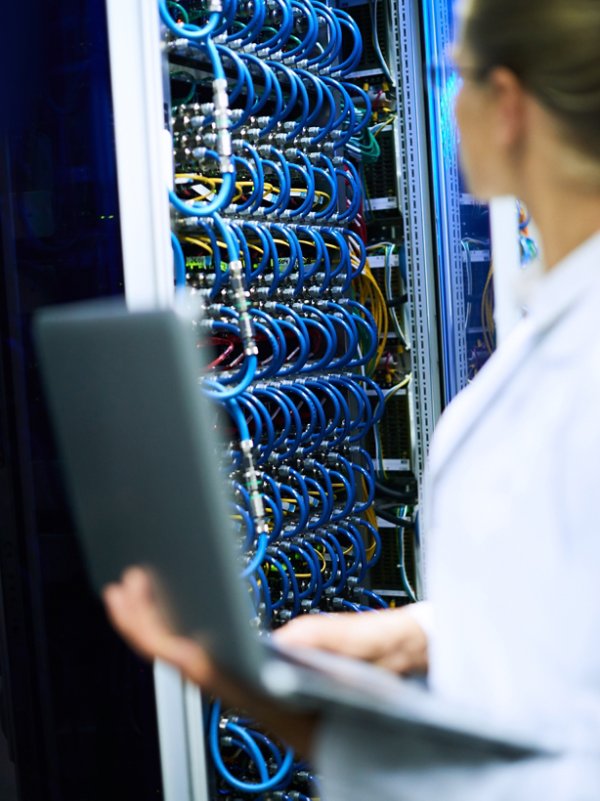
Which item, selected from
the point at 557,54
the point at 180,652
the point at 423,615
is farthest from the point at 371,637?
the point at 557,54

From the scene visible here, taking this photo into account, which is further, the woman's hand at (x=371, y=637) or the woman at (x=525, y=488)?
the woman's hand at (x=371, y=637)

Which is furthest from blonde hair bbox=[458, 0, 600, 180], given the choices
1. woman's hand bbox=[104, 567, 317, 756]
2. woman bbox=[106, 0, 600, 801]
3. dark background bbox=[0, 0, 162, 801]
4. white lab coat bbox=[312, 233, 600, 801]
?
dark background bbox=[0, 0, 162, 801]

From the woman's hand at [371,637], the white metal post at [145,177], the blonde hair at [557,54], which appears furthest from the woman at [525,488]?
the white metal post at [145,177]

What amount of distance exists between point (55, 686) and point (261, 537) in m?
0.72

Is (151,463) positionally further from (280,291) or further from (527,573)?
(280,291)

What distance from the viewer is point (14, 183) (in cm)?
257

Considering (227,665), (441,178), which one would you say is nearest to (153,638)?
(227,665)

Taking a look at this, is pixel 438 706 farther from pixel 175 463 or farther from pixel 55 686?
pixel 55 686

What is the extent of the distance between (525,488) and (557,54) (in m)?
0.40

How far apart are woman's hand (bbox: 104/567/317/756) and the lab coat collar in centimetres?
28

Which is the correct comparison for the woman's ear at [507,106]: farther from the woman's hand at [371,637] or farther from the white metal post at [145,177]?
the white metal post at [145,177]

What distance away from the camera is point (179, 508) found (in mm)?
929

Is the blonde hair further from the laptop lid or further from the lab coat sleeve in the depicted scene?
the lab coat sleeve

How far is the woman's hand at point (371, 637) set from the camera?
4.20 feet
